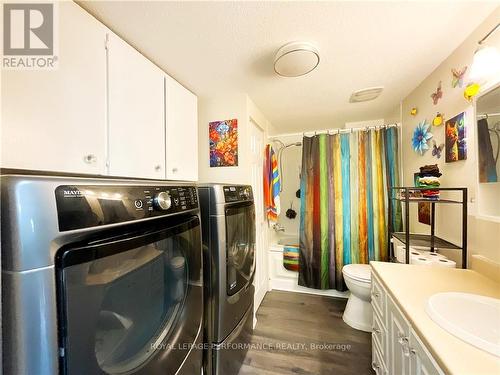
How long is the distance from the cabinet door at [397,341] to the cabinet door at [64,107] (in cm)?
146

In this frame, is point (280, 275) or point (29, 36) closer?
point (29, 36)

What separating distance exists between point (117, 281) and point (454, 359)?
3.12ft

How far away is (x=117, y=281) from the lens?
54 centimetres

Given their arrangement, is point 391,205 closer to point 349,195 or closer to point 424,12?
point 349,195

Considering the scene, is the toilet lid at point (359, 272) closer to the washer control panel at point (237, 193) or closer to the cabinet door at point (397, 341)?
the cabinet door at point (397, 341)

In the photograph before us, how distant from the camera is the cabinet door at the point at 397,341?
2.70ft

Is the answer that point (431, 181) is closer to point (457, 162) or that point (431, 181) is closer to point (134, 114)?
point (457, 162)

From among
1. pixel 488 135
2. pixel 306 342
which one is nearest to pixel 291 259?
pixel 306 342

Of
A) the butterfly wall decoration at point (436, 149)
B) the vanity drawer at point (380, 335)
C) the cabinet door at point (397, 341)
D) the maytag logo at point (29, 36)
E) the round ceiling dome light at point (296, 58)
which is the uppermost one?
the round ceiling dome light at point (296, 58)

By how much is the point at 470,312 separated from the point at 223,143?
1.79m

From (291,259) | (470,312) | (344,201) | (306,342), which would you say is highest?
(344,201)

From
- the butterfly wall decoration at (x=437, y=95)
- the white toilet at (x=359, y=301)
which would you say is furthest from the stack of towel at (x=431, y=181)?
the white toilet at (x=359, y=301)

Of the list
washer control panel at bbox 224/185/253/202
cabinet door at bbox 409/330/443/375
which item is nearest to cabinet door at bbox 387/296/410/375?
cabinet door at bbox 409/330/443/375

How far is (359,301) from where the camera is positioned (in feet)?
6.16
